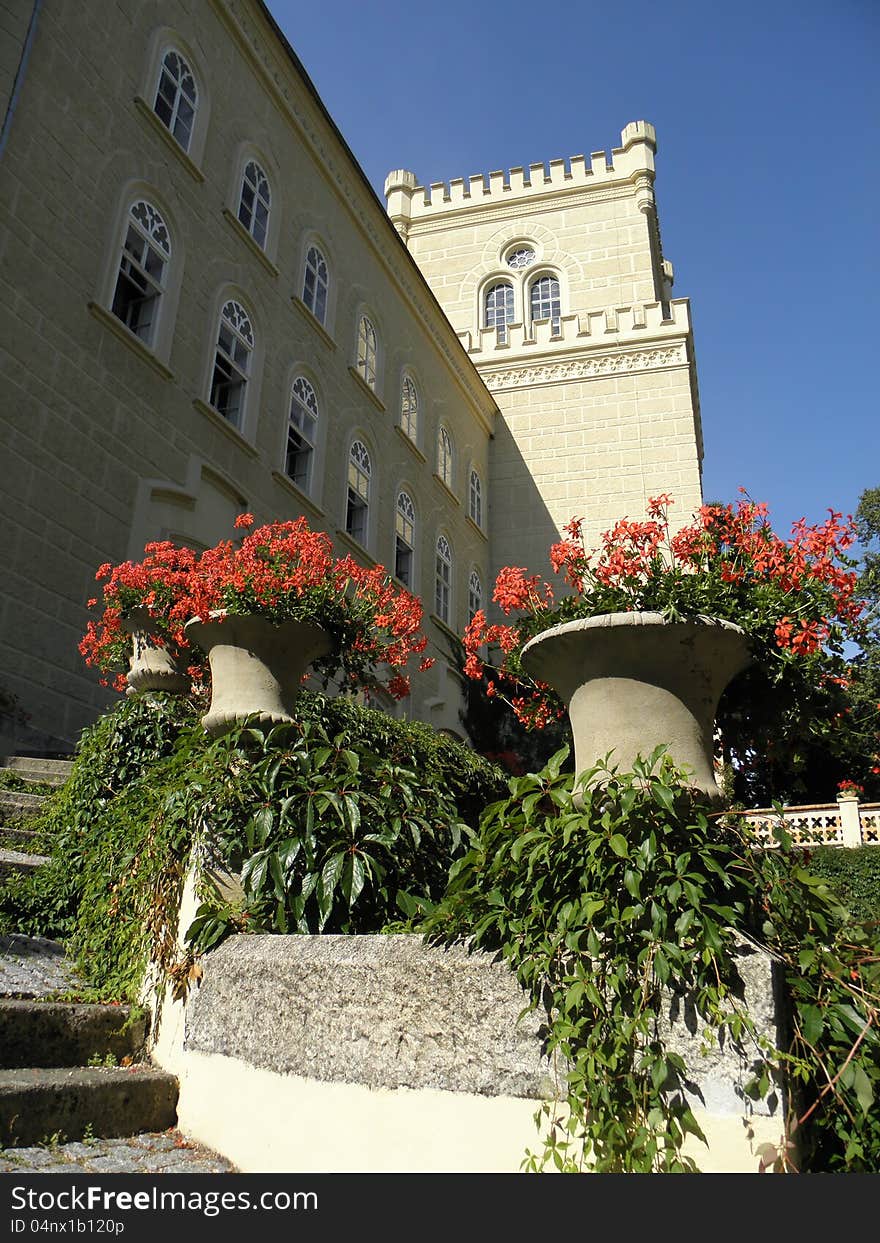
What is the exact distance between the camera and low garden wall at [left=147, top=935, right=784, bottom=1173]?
2219 millimetres

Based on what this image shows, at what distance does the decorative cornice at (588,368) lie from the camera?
21.1 m

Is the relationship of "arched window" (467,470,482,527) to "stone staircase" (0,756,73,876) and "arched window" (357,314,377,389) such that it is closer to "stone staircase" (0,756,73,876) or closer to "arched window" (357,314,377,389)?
"arched window" (357,314,377,389)

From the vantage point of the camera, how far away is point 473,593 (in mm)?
19719

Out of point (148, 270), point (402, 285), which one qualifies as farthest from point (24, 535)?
point (402, 285)

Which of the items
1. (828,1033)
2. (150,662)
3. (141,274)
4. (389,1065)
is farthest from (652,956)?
(141,274)

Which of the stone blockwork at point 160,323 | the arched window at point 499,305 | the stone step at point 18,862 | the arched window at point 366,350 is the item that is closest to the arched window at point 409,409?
the stone blockwork at point 160,323

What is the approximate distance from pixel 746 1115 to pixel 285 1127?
1.40 metres

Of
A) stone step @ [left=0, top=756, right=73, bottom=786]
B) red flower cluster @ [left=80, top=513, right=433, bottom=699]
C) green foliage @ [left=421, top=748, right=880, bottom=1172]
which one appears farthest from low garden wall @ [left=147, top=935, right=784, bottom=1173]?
stone step @ [left=0, top=756, right=73, bottom=786]

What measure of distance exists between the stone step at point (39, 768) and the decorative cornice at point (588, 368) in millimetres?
17155

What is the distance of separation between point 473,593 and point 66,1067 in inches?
666

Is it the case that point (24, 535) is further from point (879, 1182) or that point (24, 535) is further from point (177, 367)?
point (879, 1182)

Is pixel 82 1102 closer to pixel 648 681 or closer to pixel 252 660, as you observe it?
pixel 648 681

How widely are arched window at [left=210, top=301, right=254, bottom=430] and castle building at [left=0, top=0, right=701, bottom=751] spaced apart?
3cm

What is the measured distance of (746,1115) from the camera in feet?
7.02
